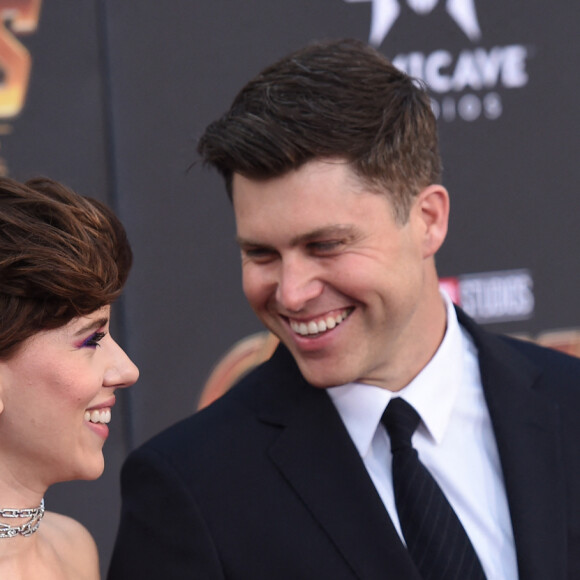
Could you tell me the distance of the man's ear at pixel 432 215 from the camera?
6.24 feet

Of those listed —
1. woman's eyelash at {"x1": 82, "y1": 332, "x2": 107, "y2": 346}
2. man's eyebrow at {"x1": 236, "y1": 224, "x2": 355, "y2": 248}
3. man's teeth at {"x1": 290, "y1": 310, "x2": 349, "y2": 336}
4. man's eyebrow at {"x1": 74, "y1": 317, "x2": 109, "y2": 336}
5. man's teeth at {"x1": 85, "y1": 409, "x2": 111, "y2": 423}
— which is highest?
man's eyebrow at {"x1": 236, "y1": 224, "x2": 355, "y2": 248}

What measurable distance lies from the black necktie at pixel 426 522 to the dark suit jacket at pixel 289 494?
2.3 inches

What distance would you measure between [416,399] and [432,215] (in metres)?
0.36

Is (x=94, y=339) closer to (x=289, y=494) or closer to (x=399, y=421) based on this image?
(x=289, y=494)

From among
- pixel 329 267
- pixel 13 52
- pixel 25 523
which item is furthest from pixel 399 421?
pixel 13 52

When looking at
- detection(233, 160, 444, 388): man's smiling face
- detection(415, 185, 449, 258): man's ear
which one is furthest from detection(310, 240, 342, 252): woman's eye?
detection(415, 185, 449, 258): man's ear

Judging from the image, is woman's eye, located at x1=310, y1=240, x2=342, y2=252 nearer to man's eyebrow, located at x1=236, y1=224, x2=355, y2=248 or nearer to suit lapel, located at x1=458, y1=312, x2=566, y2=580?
man's eyebrow, located at x1=236, y1=224, x2=355, y2=248

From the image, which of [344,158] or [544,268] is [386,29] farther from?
[344,158]

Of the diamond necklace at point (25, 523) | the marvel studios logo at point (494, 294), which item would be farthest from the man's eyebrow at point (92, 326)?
the marvel studios logo at point (494, 294)

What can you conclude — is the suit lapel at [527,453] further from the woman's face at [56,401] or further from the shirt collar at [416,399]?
the woman's face at [56,401]

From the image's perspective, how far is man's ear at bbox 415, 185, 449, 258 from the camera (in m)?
1.90

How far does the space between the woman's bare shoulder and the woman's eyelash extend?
1.28ft

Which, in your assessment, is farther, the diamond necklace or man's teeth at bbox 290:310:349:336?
man's teeth at bbox 290:310:349:336

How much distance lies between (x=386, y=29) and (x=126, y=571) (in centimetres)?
175
